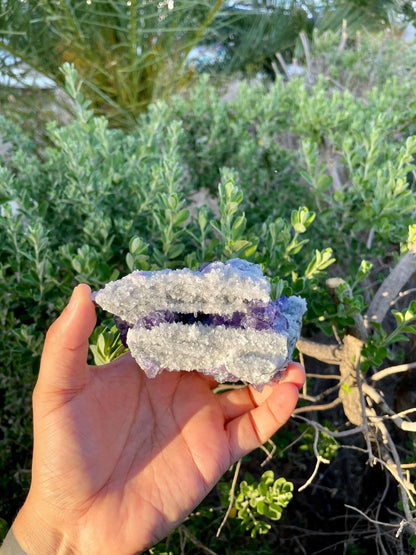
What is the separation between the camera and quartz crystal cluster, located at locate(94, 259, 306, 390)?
1053 mm

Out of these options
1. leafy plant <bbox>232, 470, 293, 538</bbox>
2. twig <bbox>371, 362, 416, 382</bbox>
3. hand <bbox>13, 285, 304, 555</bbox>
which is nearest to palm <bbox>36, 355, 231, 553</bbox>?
hand <bbox>13, 285, 304, 555</bbox>

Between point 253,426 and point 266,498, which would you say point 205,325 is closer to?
point 253,426

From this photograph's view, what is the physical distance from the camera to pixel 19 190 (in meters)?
1.88

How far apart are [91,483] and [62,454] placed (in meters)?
0.11

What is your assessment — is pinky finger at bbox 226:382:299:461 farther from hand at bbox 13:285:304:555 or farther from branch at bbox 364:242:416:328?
branch at bbox 364:242:416:328

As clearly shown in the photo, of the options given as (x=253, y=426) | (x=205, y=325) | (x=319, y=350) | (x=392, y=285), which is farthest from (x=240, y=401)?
(x=392, y=285)

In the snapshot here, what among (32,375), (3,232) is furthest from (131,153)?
(32,375)

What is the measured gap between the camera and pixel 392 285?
1.65 meters

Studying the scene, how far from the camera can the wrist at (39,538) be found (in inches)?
44.1

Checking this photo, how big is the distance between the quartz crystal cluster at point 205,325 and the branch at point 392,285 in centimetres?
67

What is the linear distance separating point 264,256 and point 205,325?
47 cm

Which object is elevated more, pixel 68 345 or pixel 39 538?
pixel 68 345

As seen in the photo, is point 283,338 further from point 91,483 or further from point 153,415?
point 91,483

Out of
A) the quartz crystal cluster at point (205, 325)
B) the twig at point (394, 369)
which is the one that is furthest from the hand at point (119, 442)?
the twig at point (394, 369)
